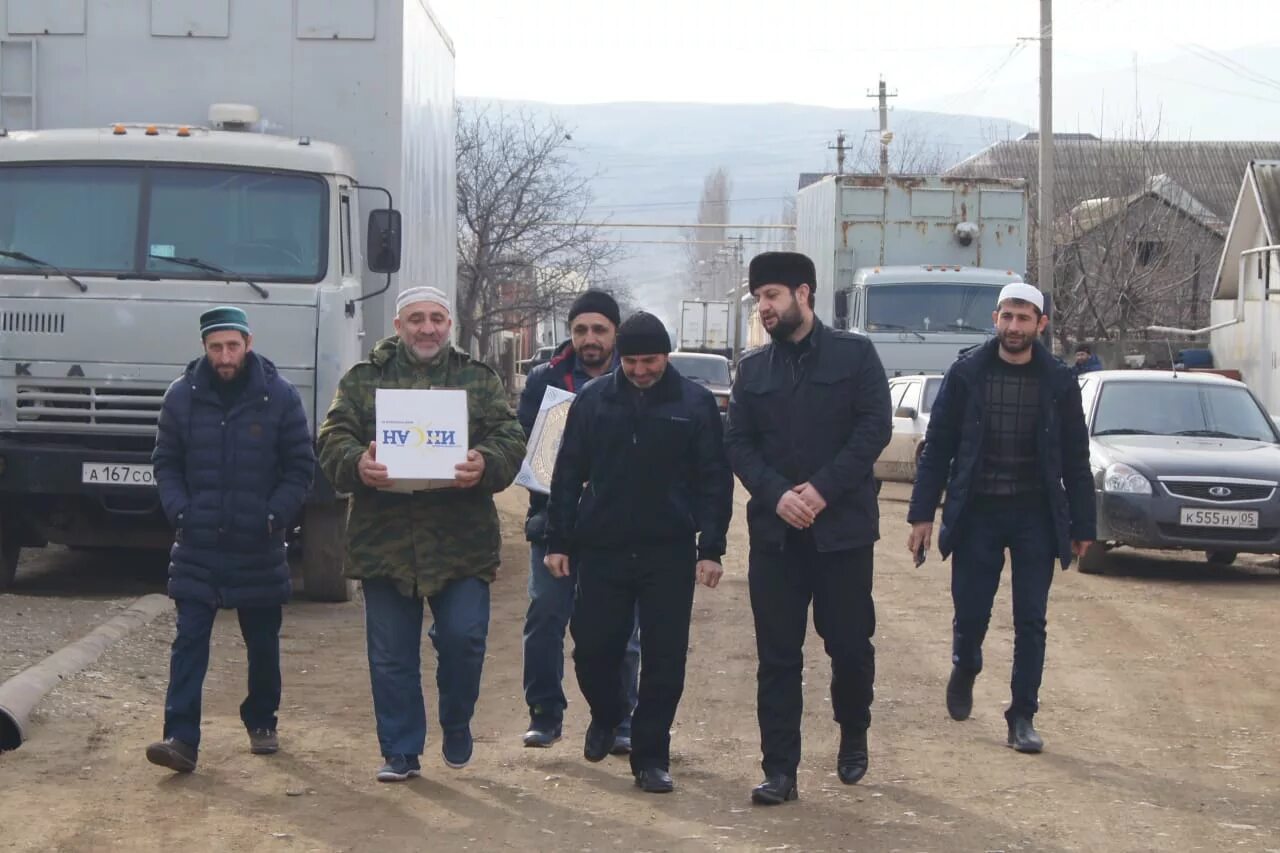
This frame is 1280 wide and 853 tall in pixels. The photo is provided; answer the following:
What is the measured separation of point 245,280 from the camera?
11.3 m

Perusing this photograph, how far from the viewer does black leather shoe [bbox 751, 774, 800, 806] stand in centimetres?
653

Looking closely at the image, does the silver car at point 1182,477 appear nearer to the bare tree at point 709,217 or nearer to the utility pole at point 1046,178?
the utility pole at point 1046,178

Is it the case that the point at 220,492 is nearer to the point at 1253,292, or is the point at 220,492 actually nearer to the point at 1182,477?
the point at 1182,477

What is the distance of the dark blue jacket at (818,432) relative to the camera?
6613 millimetres

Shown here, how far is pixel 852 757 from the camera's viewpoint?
6922 millimetres

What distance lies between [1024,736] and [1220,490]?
22.7ft

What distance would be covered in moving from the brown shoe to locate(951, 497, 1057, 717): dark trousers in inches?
112

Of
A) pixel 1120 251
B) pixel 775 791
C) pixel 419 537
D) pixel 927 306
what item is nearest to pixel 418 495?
pixel 419 537

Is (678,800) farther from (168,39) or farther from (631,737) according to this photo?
(168,39)

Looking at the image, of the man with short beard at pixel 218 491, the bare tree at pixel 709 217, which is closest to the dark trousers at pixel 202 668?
the man with short beard at pixel 218 491

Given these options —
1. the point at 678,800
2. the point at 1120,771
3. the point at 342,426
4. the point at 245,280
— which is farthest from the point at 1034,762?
the point at 245,280

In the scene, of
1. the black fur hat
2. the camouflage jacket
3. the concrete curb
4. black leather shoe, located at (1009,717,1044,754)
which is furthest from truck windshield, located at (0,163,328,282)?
black leather shoe, located at (1009,717,1044,754)

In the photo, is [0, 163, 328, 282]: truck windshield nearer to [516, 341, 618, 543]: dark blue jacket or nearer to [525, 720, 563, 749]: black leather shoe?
[516, 341, 618, 543]: dark blue jacket

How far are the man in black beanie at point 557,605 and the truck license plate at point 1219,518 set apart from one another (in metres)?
7.35
